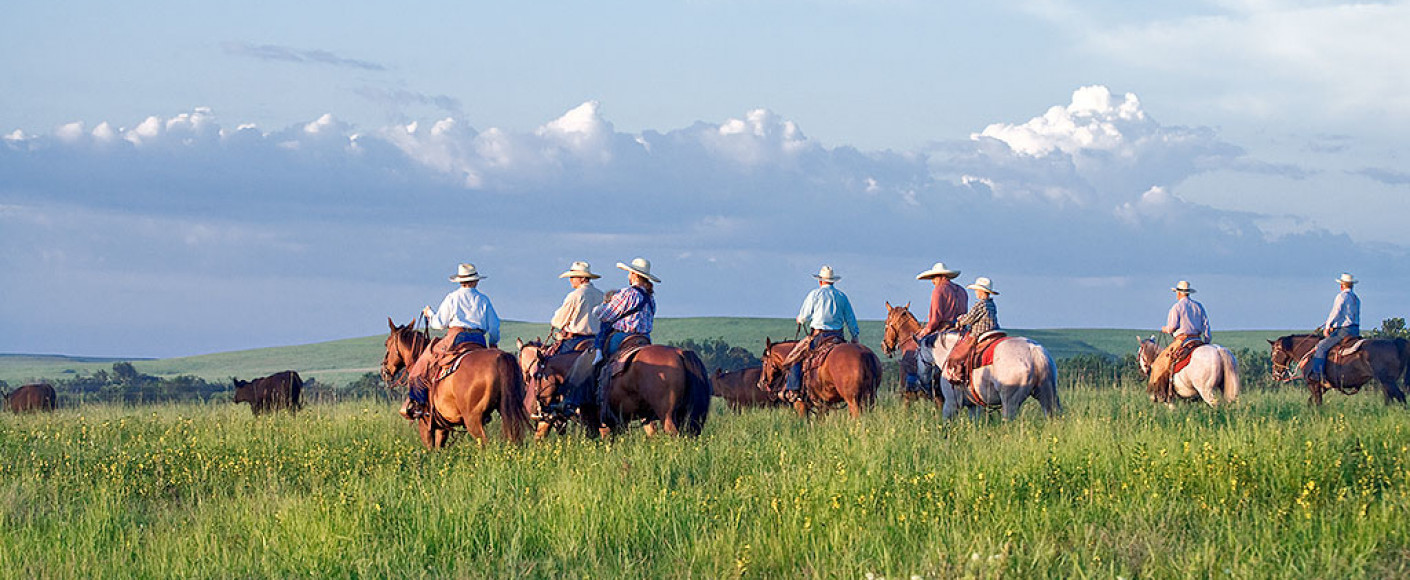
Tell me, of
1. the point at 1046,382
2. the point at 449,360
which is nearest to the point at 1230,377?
the point at 1046,382

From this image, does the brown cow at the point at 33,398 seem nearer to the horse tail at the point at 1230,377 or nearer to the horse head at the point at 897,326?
the horse head at the point at 897,326

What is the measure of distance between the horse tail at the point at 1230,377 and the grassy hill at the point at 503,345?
50217mm

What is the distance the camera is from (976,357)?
47.3 ft

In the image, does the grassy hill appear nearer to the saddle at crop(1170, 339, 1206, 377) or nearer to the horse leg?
the saddle at crop(1170, 339, 1206, 377)

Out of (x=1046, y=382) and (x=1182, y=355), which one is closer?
(x=1046, y=382)

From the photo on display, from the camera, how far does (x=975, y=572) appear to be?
6570mm

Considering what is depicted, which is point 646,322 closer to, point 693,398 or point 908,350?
point 693,398

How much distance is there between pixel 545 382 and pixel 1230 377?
9300 millimetres

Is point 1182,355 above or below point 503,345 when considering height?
below

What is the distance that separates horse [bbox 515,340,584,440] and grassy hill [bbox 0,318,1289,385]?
52897 mm

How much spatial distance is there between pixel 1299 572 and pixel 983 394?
313 inches

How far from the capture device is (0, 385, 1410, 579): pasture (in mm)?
7027

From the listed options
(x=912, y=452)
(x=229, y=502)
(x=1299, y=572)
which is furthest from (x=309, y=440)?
(x=1299, y=572)

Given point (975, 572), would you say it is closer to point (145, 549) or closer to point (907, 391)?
point (145, 549)
